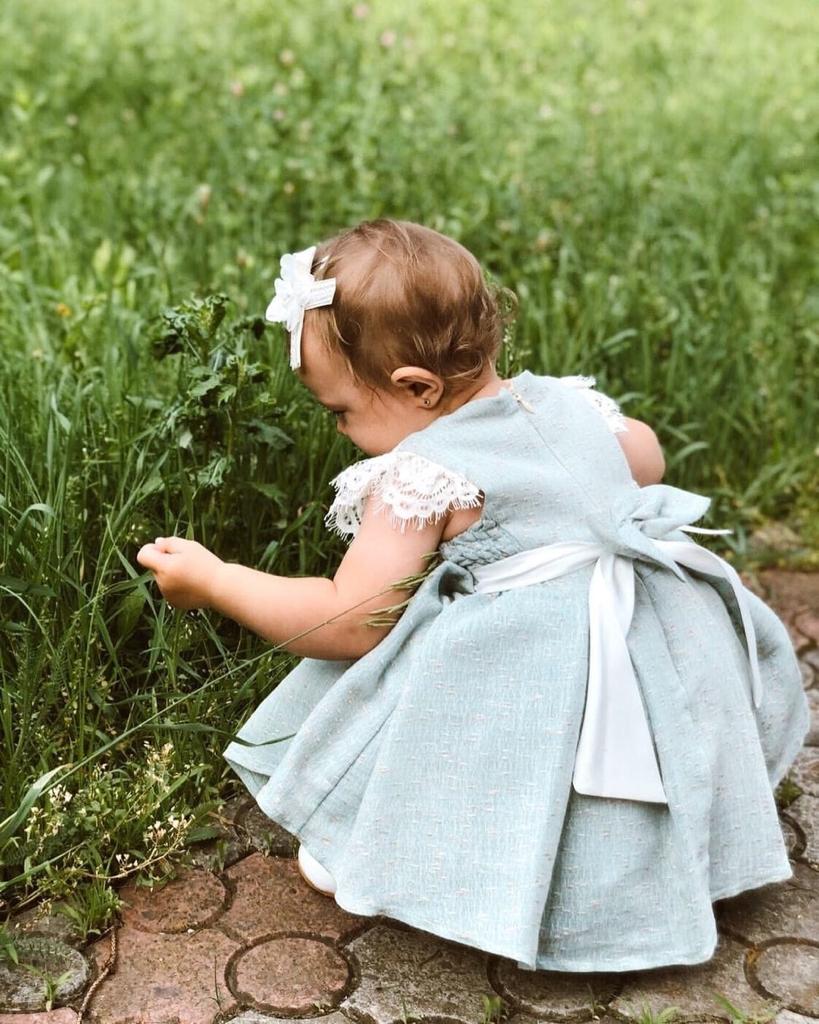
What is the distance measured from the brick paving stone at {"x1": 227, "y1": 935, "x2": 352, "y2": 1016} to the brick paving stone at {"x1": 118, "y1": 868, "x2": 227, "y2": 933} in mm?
116

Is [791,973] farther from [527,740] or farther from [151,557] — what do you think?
[151,557]

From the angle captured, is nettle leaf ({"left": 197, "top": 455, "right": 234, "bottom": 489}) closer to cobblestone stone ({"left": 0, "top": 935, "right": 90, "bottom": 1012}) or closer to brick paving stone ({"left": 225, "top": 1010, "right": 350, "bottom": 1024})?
cobblestone stone ({"left": 0, "top": 935, "right": 90, "bottom": 1012})

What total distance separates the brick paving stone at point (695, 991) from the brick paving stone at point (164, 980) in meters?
0.60

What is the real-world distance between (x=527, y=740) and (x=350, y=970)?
1.49ft

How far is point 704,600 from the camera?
86.0 inches

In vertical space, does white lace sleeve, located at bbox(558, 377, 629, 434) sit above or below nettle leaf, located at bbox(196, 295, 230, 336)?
below

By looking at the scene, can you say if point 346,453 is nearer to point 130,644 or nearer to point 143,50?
point 130,644

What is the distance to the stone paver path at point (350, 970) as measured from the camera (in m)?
1.97

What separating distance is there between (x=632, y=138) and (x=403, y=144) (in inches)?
48.7

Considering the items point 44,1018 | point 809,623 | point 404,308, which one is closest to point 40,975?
point 44,1018

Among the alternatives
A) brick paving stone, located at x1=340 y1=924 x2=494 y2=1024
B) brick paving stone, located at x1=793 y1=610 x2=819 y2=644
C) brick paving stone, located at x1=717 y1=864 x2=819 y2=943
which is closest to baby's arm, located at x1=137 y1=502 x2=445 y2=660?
brick paving stone, located at x1=340 y1=924 x2=494 y2=1024

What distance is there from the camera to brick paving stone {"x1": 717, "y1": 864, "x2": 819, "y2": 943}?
7.06 ft

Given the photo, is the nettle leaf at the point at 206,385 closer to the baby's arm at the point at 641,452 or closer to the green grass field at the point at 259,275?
the green grass field at the point at 259,275

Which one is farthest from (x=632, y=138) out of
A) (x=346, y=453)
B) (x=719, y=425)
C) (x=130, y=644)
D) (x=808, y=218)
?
(x=130, y=644)
